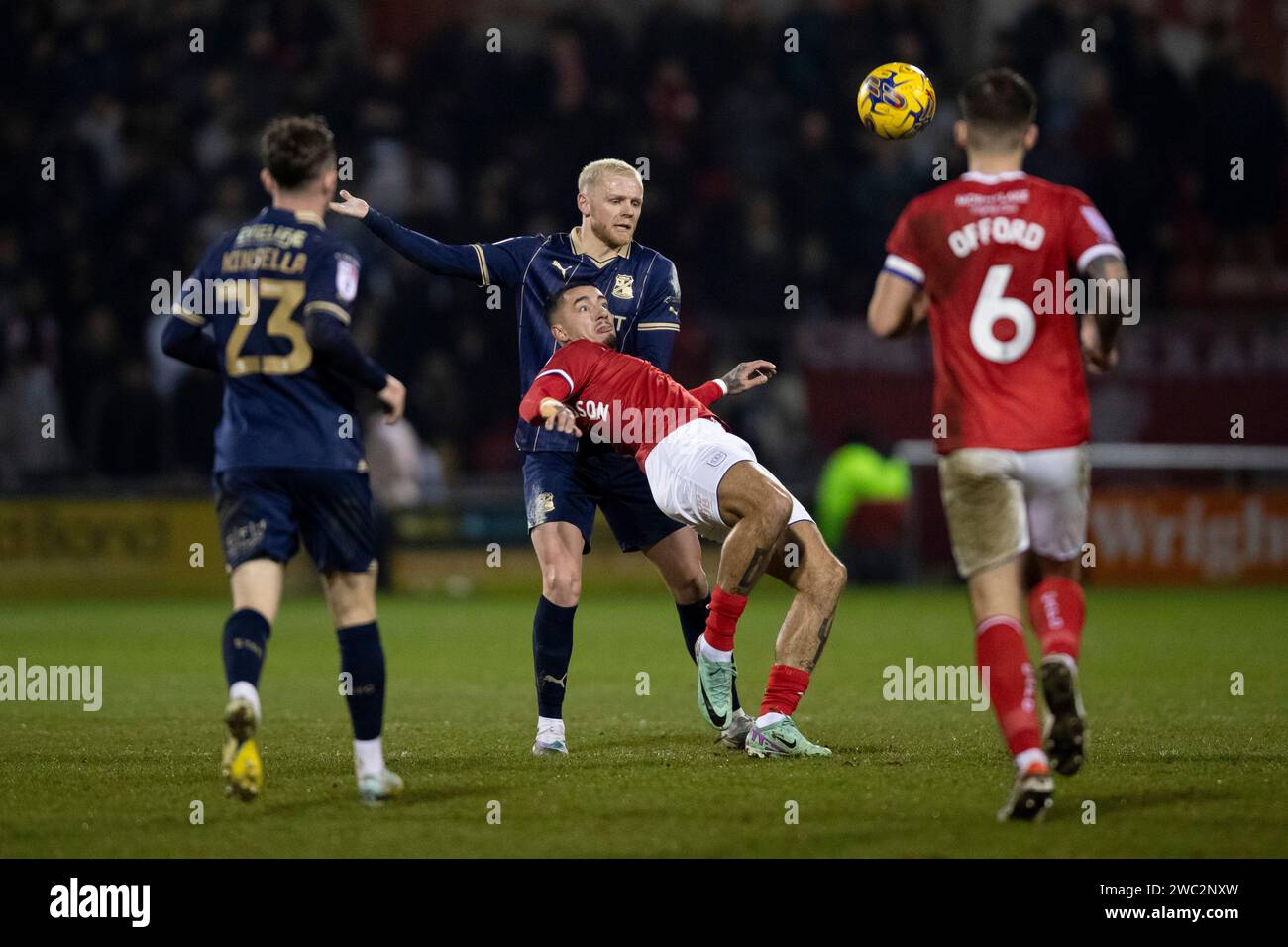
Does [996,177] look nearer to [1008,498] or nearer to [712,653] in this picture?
[1008,498]

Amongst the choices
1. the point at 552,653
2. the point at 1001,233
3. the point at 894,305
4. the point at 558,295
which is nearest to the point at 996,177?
the point at 1001,233

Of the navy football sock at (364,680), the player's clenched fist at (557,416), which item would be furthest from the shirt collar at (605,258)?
the navy football sock at (364,680)

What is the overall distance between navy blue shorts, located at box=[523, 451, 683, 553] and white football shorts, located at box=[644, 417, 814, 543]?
377mm

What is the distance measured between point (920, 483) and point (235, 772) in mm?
13845

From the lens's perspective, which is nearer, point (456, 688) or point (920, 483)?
point (456, 688)

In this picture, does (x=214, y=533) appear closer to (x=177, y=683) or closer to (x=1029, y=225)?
(x=177, y=683)

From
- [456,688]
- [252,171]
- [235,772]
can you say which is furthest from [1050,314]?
[252,171]

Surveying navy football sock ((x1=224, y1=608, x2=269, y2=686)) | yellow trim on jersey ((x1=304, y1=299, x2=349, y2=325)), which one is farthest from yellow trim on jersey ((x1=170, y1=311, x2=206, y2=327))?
navy football sock ((x1=224, y1=608, x2=269, y2=686))

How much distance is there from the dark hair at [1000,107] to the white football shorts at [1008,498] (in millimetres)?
1042

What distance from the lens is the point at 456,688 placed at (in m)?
9.98

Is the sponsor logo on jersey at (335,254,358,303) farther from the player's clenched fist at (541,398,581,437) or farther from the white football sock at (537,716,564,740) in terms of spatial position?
the white football sock at (537,716,564,740)

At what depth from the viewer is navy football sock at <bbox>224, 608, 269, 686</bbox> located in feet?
18.9

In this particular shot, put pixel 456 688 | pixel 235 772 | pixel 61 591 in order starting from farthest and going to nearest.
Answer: pixel 61 591 < pixel 456 688 < pixel 235 772

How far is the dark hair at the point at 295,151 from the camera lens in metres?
5.87
